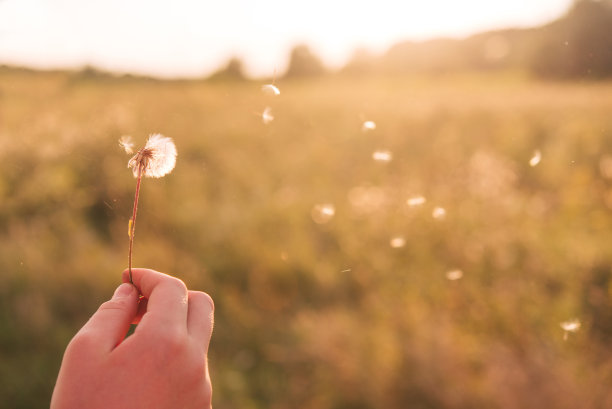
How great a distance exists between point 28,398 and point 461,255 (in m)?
3.79

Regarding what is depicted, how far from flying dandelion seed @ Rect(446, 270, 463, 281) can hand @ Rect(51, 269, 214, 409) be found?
10.8 feet

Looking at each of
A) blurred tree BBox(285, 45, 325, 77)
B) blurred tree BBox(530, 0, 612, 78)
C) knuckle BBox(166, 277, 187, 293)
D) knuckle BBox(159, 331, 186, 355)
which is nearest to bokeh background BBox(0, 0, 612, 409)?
blurred tree BBox(530, 0, 612, 78)

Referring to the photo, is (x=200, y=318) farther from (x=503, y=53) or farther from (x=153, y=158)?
(x=503, y=53)

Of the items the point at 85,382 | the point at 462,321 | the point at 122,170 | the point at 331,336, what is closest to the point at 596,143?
the point at 462,321

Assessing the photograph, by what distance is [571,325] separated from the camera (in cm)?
318

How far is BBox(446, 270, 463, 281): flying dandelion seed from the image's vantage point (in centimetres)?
397

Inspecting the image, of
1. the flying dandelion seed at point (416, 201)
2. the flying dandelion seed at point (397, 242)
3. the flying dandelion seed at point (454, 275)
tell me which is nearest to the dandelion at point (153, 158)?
the flying dandelion seed at point (416, 201)

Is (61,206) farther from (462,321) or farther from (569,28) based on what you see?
(569,28)

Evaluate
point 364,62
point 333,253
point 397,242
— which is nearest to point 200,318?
point 397,242

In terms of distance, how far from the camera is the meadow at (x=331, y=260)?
10.4 ft

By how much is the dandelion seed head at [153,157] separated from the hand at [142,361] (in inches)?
13.3

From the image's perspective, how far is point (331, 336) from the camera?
11.6 feet

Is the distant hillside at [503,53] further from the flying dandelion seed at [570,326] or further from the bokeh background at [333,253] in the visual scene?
the flying dandelion seed at [570,326]

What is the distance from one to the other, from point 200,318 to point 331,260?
385 cm
